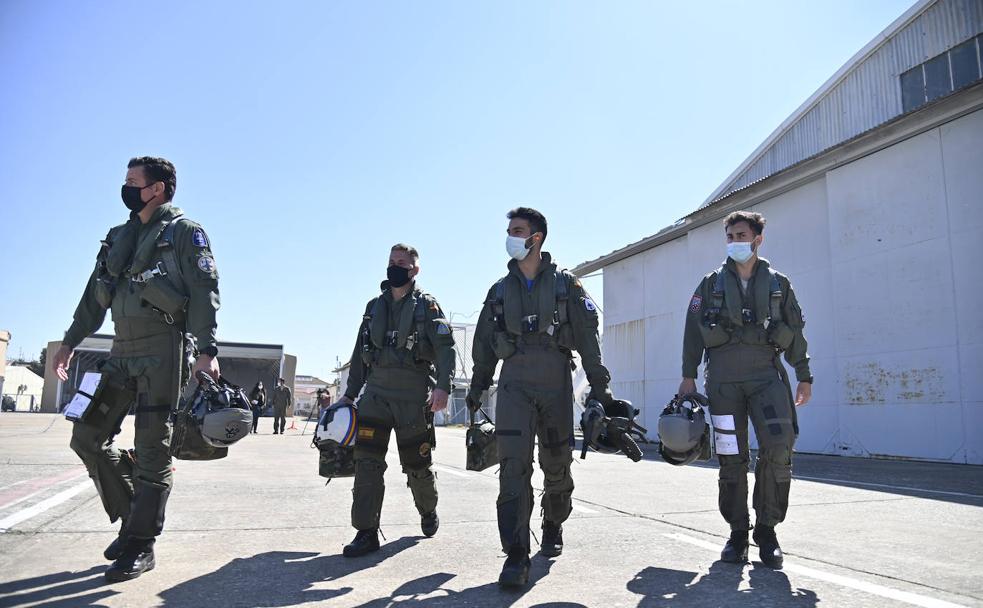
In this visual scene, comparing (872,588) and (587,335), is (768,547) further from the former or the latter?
(587,335)

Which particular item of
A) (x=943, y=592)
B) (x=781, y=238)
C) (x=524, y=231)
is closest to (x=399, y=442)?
(x=524, y=231)

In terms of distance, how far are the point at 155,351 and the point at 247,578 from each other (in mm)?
1265

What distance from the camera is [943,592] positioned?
3.26 metres

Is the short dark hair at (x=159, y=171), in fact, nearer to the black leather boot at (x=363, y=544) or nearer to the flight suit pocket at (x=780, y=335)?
the black leather boot at (x=363, y=544)

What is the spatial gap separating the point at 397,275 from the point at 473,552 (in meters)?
1.85

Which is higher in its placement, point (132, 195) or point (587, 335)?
point (132, 195)

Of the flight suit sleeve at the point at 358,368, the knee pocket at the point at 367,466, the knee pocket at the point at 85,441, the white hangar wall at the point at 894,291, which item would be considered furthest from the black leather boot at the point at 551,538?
the white hangar wall at the point at 894,291

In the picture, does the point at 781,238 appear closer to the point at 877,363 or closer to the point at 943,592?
the point at 877,363

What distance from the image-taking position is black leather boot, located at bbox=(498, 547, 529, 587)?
3.34 meters

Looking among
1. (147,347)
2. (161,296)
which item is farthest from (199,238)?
(147,347)

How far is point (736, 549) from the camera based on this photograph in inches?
159

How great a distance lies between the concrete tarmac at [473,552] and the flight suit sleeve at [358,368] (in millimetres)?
1002

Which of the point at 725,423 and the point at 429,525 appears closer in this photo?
the point at 725,423

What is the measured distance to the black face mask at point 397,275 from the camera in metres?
4.82
